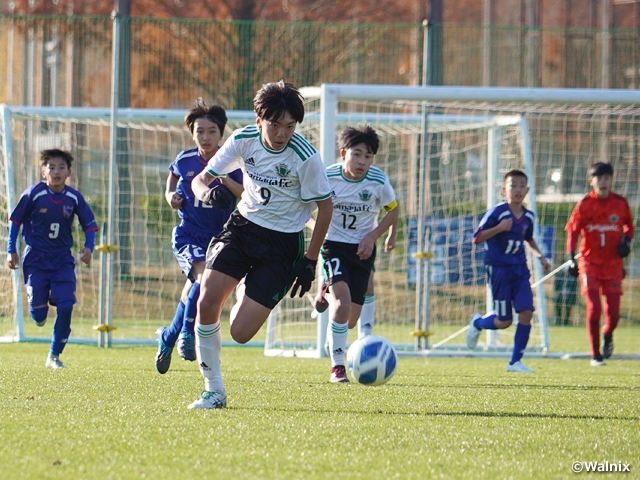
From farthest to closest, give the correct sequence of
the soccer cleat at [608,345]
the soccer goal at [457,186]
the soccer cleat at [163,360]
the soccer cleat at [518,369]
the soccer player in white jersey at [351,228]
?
the soccer goal at [457,186] → the soccer cleat at [608,345] → the soccer cleat at [518,369] → the soccer player in white jersey at [351,228] → the soccer cleat at [163,360]

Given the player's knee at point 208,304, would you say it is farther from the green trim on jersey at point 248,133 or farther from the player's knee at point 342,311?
the player's knee at point 342,311

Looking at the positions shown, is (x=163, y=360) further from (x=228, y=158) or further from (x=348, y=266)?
(x=228, y=158)

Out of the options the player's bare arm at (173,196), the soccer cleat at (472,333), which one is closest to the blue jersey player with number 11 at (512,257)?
the soccer cleat at (472,333)

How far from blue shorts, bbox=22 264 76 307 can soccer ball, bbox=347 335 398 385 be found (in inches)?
131

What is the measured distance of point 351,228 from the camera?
8367mm

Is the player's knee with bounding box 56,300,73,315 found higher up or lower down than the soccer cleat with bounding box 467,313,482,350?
higher up

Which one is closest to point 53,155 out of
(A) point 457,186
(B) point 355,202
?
(B) point 355,202

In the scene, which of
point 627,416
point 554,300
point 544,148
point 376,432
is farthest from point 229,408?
point 544,148

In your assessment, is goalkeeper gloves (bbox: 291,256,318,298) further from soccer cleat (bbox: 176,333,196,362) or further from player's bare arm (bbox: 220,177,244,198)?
soccer cleat (bbox: 176,333,196,362)

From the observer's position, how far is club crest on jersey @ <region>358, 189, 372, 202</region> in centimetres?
843

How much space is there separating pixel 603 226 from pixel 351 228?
11.4ft

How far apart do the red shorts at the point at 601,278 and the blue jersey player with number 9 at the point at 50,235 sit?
4.95m

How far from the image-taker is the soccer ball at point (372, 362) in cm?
623

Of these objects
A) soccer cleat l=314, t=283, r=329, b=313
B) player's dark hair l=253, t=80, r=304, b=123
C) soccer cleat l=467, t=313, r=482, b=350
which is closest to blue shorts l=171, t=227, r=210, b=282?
soccer cleat l=314, t=283, r=329, b=313
